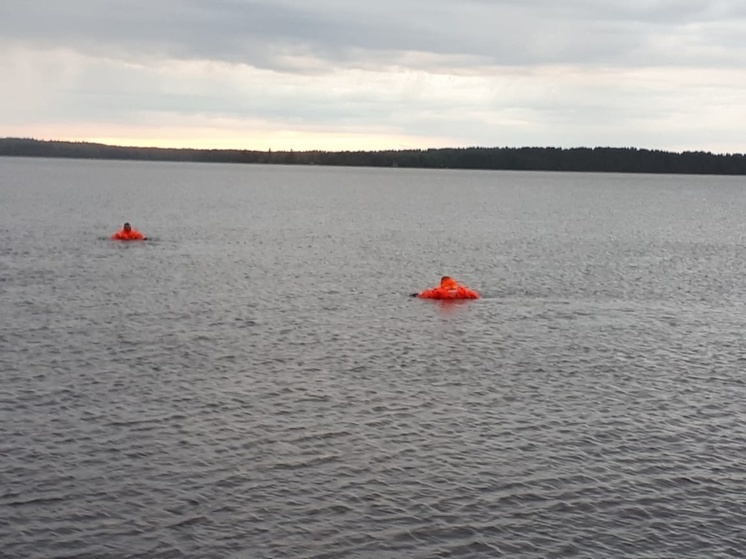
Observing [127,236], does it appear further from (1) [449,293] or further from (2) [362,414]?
(2) [362,414]

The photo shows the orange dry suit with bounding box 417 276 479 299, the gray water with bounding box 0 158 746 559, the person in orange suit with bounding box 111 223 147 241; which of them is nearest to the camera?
the gray water with bounding box 0 158 746 559

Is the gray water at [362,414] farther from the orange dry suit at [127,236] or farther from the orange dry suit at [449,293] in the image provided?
the orange dry suit at [127,236]

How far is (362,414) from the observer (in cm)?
3030

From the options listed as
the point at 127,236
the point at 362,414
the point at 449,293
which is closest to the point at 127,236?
the point at 127,236

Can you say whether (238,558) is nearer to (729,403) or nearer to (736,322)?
(729,403)

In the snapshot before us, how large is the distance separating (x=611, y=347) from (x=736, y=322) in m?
10.8

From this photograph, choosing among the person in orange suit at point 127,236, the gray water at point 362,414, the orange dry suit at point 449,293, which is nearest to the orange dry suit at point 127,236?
the person in orange suit at point 127,236

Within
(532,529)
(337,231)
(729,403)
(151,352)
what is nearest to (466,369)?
(729,403)

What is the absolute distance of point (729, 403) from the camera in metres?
32.4

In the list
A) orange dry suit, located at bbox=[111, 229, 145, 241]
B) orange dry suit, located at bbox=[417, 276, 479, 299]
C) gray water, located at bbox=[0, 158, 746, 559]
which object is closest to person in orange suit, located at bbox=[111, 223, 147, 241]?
orange dry suit, located at bbox=[111, 229, 145, 241]

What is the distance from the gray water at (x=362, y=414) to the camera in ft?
71.4

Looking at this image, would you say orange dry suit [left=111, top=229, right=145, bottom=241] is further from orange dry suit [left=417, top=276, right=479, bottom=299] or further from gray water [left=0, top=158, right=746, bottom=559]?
orange dry suit [left=417, top=276, right=479, bottom=299]

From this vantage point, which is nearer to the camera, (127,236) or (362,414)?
(362,414)

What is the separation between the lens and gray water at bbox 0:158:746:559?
21.8 metres
